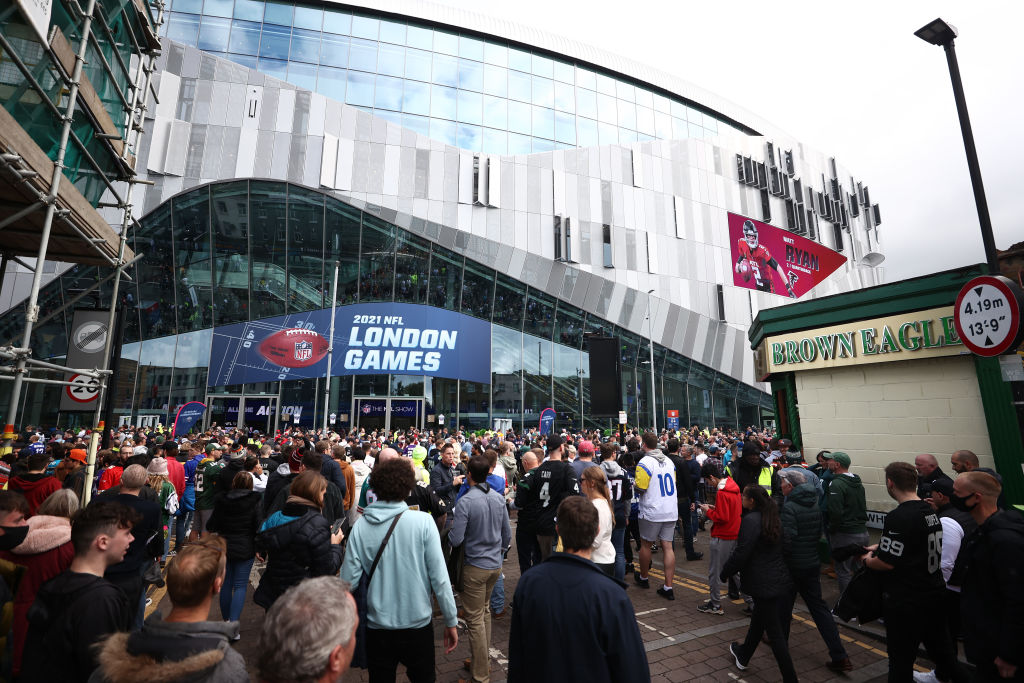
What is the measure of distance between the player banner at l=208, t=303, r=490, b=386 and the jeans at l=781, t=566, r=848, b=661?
2160 cm

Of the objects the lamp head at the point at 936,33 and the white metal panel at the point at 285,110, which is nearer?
the lamp head at the point at 936,33

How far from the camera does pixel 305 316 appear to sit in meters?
25.4

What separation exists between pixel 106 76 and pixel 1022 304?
1264 cm

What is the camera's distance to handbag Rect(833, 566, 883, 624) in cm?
414

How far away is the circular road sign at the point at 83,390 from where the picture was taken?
21.7 feet

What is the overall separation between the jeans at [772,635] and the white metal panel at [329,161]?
2544 centimetres

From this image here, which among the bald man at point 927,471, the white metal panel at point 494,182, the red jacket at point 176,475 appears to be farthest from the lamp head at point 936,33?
the white metal panel at point 494,182

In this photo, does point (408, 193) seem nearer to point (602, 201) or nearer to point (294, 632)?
point (602, 201)

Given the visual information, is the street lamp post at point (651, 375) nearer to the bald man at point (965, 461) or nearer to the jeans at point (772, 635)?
the bald man at point (965, 461)

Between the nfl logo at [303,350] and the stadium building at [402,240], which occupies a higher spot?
the stadium building at [402,240]

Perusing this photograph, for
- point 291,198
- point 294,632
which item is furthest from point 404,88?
point 294,632

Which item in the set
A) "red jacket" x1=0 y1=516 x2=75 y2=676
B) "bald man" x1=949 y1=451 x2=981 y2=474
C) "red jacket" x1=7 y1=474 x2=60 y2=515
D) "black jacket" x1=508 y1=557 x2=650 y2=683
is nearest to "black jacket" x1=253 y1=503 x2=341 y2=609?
"red jacket" x1=0 y1=516 x2=75 y2=676

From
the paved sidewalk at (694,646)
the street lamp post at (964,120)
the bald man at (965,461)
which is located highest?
the street lamp post at (964,120)

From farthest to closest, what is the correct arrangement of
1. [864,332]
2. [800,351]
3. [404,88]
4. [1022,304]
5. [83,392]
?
[404,88] < [800,351] < [864,332] < [83,392] < [1022,304]
